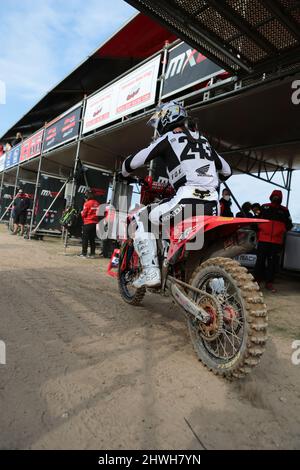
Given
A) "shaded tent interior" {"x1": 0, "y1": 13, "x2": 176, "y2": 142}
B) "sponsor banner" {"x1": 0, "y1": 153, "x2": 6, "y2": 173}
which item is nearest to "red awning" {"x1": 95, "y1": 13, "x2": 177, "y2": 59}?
"shaded tent interior" {"x1": 0, "y1": 13, "x2": 176, "y2": 142}

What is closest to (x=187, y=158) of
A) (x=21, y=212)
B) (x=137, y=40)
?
(x=137, y=40)

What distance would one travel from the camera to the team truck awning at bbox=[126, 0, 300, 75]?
3.46 metres

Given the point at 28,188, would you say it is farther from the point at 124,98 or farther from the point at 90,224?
the point at 124,98

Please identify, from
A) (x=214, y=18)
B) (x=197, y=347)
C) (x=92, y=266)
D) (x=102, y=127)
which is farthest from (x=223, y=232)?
(x=102, y=127)

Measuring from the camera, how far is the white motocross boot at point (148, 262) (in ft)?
10.7

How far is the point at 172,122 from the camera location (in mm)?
3439

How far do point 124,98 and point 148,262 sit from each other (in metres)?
5.49

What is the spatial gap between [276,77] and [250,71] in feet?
1.16

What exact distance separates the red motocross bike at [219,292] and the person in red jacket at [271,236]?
3.70 metres

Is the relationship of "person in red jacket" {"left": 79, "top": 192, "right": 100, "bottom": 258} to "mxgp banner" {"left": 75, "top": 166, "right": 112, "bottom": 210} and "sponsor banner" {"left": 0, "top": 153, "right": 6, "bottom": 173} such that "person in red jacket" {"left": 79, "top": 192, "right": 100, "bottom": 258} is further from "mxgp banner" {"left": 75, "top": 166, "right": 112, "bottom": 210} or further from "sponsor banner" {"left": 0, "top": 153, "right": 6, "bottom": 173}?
"sponsor banner" {"left": 0, "top": 153, "right": 6, "bottom": 173}

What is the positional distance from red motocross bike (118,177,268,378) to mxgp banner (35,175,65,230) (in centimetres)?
1048
